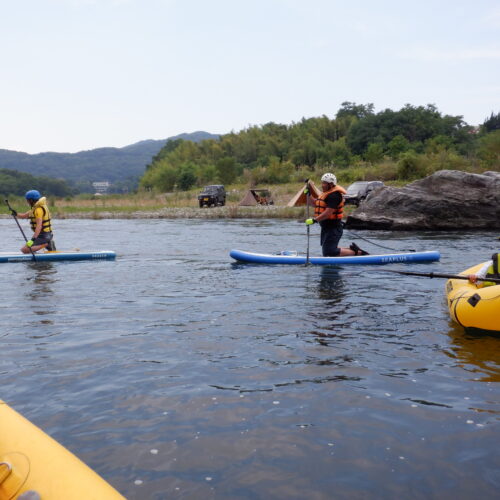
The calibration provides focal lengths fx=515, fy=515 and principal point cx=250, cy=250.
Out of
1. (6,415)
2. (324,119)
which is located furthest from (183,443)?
(324,119)

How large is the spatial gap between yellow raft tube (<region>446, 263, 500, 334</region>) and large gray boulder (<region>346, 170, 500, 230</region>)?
13.4m

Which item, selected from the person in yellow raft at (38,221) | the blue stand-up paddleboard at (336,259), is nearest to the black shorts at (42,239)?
the person in yellow raft at (38,221)

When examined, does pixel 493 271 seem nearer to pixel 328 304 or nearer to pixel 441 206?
pixel 328 304

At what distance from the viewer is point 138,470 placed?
3125 millimetres

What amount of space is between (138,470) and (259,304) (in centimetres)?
430

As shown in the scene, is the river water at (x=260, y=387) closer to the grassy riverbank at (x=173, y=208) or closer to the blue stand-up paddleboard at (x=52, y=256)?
the blue stand-up paddleboard at (x=52, y=256)

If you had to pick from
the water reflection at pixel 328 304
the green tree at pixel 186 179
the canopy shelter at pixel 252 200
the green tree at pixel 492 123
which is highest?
the green tree at pixel 492 123

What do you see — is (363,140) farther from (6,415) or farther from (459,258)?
(6,415)

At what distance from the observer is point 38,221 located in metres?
11.1

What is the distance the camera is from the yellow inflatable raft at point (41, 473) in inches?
85.9

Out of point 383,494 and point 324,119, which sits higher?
point 324,119

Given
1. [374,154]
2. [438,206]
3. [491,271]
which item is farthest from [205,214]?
[374,154]

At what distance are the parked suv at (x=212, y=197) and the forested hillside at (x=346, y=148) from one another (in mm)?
11477

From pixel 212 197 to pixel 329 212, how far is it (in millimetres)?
24846
